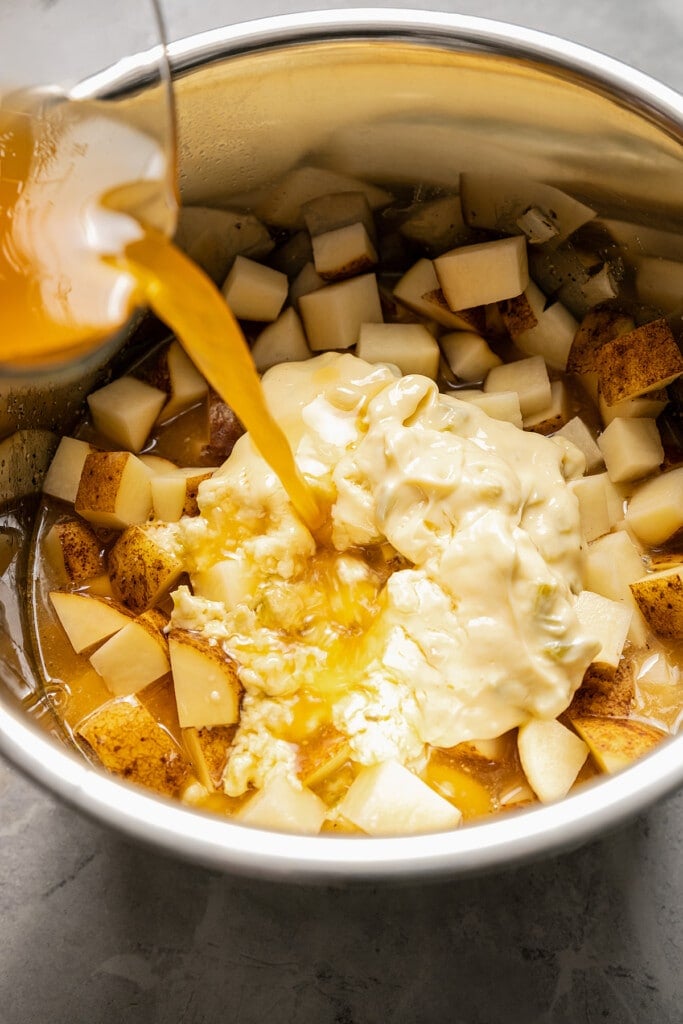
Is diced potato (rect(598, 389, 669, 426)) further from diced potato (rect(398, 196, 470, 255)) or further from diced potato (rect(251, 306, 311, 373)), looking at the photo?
diced potato (rect(251, 306, 311, 373))

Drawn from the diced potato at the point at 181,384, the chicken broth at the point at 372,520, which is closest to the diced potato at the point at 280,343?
the chicken broth at the point at 372,520

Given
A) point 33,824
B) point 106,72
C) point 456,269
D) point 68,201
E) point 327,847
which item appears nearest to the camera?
point 327,847

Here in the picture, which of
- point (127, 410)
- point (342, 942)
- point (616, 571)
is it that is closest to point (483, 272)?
point (616, 571)

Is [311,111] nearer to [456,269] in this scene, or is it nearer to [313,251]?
[313,251]

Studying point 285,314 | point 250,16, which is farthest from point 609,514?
point 250,16

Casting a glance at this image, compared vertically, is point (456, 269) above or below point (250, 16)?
below

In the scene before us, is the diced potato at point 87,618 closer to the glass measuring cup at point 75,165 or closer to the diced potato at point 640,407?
the glass measuring cup at point 75,165
